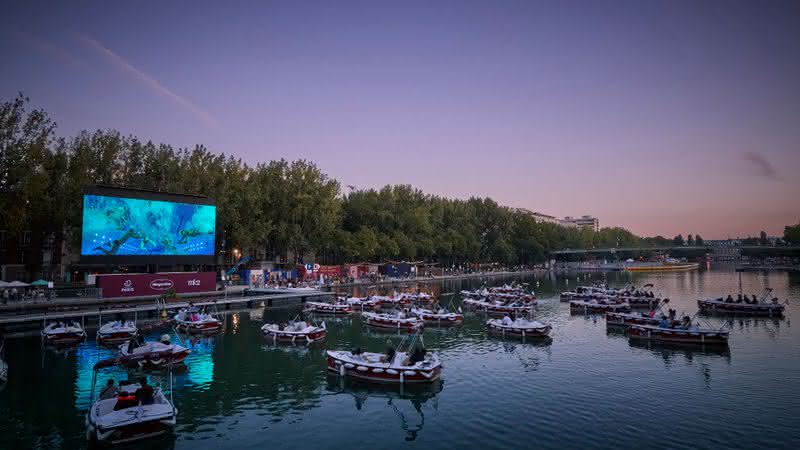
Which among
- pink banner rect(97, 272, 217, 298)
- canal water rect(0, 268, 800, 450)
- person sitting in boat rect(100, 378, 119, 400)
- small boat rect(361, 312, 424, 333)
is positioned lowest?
canal water rect(0, 268, 800, 450)

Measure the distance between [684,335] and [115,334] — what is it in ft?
146

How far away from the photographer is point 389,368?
1062 inches

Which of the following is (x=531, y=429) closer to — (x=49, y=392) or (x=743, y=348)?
(x=49, y=392)

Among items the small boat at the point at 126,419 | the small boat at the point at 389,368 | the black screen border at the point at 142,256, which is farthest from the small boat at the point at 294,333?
the black screen border at the point at 142,256

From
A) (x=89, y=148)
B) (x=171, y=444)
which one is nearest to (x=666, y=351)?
(x=171, y=444)

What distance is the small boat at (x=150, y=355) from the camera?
29.9 meters

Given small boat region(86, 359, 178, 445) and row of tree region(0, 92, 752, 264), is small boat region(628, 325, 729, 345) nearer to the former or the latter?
small boat region(86, 359, 178, 445)

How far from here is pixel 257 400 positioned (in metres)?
24.4

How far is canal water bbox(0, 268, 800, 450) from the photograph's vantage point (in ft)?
64.2

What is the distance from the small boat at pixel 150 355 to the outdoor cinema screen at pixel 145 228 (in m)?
25.4

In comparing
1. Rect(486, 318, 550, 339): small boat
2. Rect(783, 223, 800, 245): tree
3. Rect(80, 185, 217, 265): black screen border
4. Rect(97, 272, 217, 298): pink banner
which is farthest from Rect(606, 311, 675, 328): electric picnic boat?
Rect(783, 223, 800, 245): tree

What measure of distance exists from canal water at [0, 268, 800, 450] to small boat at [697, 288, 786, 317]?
671 inches

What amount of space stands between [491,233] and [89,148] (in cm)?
11241

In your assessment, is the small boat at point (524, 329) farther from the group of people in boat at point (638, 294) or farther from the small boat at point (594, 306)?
the group of people in boat at point (638, 294)
